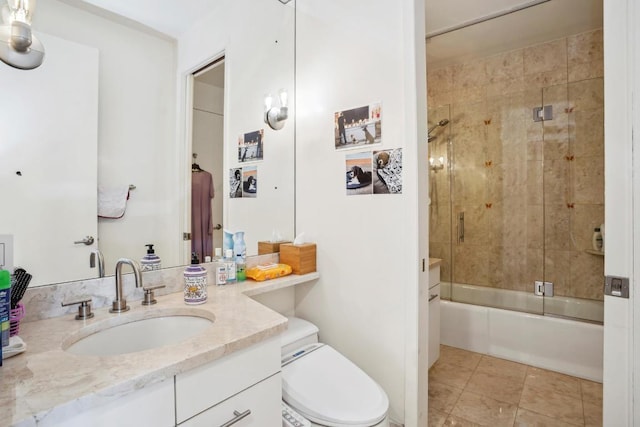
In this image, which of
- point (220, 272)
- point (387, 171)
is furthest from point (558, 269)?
point (220, 272)

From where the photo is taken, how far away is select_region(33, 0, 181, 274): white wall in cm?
116

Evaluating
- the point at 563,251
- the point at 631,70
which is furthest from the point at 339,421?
the point at 563,251

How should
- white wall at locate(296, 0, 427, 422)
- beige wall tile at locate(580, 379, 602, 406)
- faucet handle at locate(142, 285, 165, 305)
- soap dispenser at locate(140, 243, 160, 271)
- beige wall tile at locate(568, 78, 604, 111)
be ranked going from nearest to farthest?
faucet handle at locate(142, 285, 165, 305) → soap dispenser at locate(140, 243, 160, 271) → white wall at locate(296, 0, 427, 422) → beige wall tile at locate(580, 379, 602, 406) → beige wall tile at locate(568, 78, 604, 111)

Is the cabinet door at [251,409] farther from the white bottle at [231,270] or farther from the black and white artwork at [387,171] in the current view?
the black and white artwork at [387,171]

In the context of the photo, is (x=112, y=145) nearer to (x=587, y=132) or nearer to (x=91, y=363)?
(x=91, y=363)

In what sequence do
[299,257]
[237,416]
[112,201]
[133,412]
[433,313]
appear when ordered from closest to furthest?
[133,412], [237,416], [112,201], [299,257], [433,313]

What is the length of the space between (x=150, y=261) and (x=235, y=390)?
70 centimetres

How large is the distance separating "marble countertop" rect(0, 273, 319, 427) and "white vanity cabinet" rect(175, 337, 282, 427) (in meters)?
0.04

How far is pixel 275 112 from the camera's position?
1803 millimetres

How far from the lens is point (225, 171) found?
5.32 ft

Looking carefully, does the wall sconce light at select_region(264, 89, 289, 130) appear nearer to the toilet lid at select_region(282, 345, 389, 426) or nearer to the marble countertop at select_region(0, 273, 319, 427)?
the marble countertop at select_region(0, 273, 319, 427)

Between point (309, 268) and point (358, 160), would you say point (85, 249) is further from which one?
point (358, 160)

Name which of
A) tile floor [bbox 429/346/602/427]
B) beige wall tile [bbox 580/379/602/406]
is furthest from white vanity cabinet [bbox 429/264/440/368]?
beige wall tile [bbox 580/379/602/406]

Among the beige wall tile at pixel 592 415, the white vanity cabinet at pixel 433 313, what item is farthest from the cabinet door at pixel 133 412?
the beige wall tile at pixel 592 415
